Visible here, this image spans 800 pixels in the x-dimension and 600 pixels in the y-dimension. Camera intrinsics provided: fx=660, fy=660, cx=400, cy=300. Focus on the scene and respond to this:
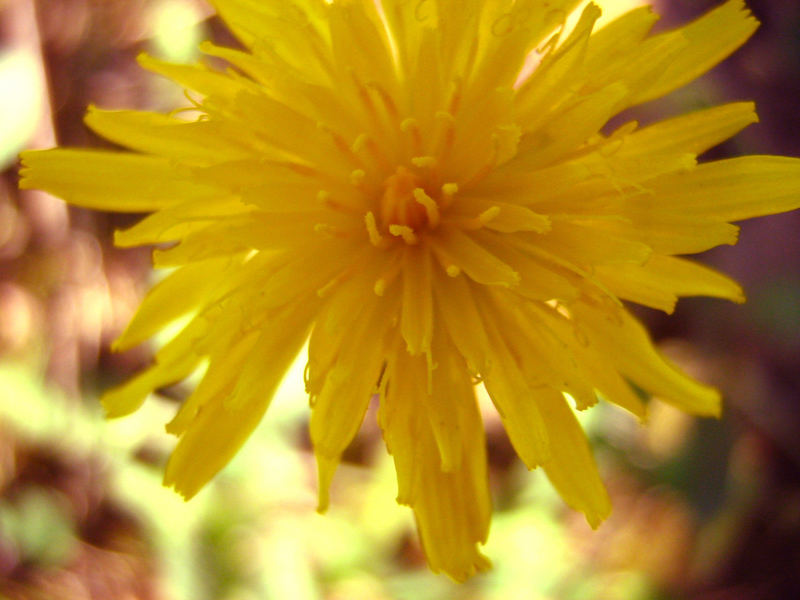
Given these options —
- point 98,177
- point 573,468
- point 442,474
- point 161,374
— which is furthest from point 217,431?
point 573,468

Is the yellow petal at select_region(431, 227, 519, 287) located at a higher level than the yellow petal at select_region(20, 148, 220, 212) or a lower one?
lower

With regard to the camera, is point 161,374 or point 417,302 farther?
point 161,374

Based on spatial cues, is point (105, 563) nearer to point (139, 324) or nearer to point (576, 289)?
point (139, 324)

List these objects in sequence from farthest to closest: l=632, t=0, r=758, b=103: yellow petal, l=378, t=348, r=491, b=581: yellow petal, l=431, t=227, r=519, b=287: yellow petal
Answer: l=632, t=0, r=758, b=103: yellow petal, l=378, t=348, r=491, b=581: yellow petal, l=431, t=227, r=519, b=287: yellow petal

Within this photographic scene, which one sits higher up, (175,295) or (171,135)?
(171,135)

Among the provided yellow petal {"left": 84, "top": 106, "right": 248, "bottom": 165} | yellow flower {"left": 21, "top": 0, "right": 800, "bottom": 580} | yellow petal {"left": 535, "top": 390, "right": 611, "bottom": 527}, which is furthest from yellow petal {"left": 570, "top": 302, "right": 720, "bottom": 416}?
yellow petal {"left": 84, "top": 106, "right": 248, "bottom": 165}

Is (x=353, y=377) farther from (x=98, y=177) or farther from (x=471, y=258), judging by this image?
(x=98, y=177)

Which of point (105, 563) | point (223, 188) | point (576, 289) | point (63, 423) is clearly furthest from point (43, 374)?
point (576, 289)

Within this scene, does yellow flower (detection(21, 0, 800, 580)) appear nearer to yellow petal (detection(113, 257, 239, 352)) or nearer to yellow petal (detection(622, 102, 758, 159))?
yellow petal (detection(622, 102, 758, 159))
